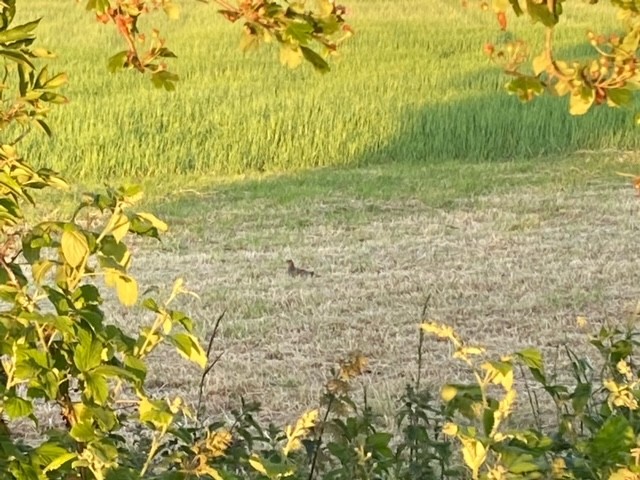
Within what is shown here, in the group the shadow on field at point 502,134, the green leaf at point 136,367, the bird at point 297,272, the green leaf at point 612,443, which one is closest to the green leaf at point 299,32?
the green leaf at point 136,367

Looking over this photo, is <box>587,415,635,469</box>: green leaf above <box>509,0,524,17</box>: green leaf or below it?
below

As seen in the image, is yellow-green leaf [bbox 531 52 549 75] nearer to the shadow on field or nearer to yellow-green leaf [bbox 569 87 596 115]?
yellow-green leaf [bbox 569 87 596 115]

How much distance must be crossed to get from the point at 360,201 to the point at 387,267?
181 cm

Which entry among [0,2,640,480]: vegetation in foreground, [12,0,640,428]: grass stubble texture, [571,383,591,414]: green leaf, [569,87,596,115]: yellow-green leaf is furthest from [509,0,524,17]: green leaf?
[12,0,640,428]: grass stubble texture

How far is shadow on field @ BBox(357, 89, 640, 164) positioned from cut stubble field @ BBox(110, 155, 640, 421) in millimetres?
750

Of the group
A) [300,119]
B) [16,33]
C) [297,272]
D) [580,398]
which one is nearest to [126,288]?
[16,33]

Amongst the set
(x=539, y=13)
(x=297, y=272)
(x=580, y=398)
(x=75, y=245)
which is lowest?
(x=297, y=272)

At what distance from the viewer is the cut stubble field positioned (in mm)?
5168

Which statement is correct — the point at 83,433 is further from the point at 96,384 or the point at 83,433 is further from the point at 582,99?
the point at 582,99

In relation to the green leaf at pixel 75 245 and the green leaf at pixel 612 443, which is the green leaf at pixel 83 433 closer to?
the green leaf at pixel 75 245

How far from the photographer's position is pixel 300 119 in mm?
10891

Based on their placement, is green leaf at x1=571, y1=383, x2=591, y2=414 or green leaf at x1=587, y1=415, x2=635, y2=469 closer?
green leaf at x1=587, y1=415, x2=635, y2=469

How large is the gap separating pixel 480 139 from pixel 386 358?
574 centimetres

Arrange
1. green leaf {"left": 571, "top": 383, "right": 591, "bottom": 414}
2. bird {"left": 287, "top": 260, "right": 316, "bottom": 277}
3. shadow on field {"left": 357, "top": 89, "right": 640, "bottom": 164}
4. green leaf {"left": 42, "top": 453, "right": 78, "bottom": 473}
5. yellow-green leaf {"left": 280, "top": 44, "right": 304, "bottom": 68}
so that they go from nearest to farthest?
1. green leaf {"left": 42, "top": 453, "right": 78, "bottom": 473}
2. yellow-green leaf {"left": 280, "top": 44, "right": 304, "bottom": 68}
3. green leaf {"left": 571, "top": 383, "right": 591, "bottom": 414}
4. bird {"left": 287, "top": 260, "right": 316, "bottom": 277}
5. shadow on field {"left": 357, "top": 89, "right": 640, "bottom": 164}
